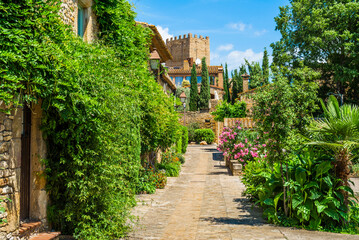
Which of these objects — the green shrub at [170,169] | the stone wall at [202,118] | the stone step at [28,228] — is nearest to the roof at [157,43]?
the green shrub at [170,169]

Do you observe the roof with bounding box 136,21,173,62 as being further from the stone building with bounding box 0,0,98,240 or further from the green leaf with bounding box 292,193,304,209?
the green leaf with bounding box 292,193,304,209

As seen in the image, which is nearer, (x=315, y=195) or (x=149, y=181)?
(x=315, y=195)

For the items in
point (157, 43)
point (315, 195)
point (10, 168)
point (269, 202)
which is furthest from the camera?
point (157, 43)

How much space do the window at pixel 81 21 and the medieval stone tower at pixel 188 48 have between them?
6862 cm

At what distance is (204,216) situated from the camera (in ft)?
25.8

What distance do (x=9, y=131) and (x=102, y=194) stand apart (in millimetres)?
1893

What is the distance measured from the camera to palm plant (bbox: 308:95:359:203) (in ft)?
22.7

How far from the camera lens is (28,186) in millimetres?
5539

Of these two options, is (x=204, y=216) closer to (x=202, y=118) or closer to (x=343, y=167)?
(x=343, y=167)

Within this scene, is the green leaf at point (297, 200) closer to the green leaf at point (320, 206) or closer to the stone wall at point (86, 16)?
the green leaf at point (320, 206)

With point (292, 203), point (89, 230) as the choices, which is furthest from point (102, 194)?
point (292, 203)

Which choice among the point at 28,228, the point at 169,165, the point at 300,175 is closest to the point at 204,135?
the point at 169,165

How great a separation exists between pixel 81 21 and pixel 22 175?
476 cm

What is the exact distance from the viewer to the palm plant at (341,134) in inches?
272
